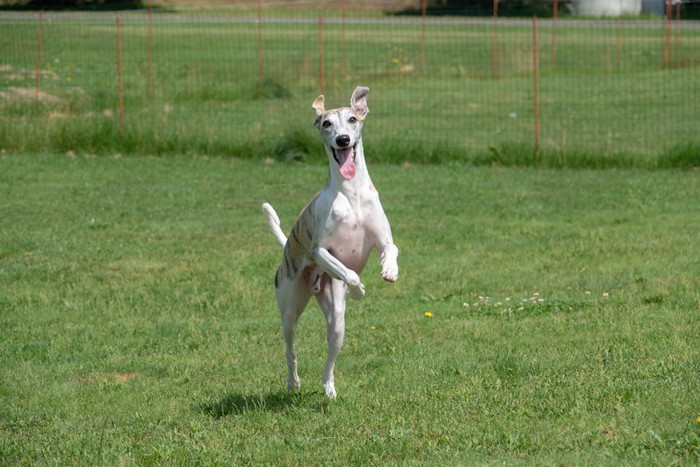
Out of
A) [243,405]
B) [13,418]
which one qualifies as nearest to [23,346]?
[13,418]

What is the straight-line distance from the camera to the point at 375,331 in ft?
29.5

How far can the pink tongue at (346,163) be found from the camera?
20.9 ft

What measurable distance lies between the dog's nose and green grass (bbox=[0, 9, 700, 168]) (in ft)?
38.4

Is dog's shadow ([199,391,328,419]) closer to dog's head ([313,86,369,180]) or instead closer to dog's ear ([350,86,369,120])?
dog's head ([313,86,369,180])

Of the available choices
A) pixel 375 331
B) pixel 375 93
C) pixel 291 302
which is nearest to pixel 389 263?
pixel 291 302

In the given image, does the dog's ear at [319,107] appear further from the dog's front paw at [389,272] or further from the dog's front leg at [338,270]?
the dog's front paw at [389,272]

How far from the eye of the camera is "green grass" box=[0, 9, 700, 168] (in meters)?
19.0

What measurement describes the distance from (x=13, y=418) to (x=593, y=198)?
369 inches

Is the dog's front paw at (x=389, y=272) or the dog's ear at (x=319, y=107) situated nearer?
the dog's front paw at (x=389, y=272)

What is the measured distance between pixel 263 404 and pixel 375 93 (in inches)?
761

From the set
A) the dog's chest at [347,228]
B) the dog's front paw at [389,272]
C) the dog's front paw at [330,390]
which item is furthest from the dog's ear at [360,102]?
the dog's front paw at [330,390]

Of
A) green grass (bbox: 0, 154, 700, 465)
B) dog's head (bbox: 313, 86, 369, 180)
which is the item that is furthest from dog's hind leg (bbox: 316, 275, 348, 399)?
dog's head (bbox: 313, 86, 369, 180)

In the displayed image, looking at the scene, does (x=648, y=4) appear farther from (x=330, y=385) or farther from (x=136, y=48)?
(x=330, y=385)

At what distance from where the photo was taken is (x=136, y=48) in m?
29.5
